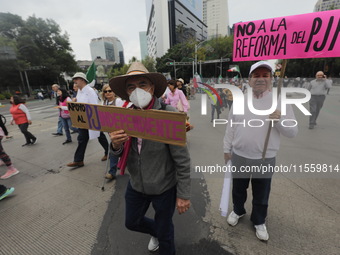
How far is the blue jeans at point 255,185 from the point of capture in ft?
6.20

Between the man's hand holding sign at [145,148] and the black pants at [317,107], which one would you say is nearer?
the man's hand holding sign at [145,148]

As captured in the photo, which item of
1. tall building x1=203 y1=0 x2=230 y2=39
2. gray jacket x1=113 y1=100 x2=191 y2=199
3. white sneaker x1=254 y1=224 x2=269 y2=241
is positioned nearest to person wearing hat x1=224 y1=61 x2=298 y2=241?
white sneaker x1=254 y1=224 x2=269 y2=241

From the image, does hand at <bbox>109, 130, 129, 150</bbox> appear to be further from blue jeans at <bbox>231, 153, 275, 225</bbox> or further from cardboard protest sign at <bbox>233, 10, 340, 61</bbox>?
cardboard protest sign at <bbox>233, 10, 340, 61</bbox>

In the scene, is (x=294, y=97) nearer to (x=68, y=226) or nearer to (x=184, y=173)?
(x=184, y=173)

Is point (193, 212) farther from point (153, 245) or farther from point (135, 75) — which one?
point (135, 75)

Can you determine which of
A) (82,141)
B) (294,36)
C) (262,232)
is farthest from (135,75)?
(82,141)

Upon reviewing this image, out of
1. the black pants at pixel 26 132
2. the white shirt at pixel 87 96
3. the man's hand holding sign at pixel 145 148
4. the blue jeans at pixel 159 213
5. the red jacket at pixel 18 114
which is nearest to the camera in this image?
the man's hand holding sign at pixel 145 148

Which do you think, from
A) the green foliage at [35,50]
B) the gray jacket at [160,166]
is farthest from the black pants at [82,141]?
the green foliage at [35,50]

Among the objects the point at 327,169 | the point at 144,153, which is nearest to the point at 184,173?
the point at 144,153

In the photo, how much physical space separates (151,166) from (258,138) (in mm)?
1124

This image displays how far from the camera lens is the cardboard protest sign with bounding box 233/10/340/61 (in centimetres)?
159

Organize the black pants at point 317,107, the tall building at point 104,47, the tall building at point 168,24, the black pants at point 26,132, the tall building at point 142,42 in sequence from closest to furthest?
1. the black pants at point 317,107
2. the black pants at point 26,132
3. the tall building at point 168,24
4. the tall building at point 104,47
5. the tall building at point 142,42

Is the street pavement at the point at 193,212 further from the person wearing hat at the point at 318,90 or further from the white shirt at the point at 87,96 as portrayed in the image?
the white shirt at the point at 87,96

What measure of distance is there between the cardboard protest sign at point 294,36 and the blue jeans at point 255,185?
1071mm
